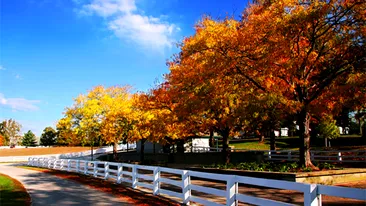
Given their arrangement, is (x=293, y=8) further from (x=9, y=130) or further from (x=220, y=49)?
(x=9, y=130)

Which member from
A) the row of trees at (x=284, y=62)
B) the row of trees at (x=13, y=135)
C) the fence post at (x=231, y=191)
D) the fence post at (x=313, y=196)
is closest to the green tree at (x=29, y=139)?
the row of trees at (x=13, y=135)

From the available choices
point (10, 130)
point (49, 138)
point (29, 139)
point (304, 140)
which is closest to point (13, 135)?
point (10, 130)

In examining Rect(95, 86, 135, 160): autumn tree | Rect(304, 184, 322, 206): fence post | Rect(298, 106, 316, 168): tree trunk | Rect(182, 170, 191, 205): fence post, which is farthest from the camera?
Rect(95, 86, 135, 160): autumn tree

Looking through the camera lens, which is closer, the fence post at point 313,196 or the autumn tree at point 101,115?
the fence post at point 313,196

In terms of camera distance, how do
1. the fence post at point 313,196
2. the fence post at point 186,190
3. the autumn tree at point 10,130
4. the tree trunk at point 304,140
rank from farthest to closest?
1. the autumn tree at point 10,130
2. the tree trunk at point 304,140
3. the fence post at point 186,190
4. the fence post at point 313,196

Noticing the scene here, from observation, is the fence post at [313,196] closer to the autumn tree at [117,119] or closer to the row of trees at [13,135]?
the autumn tree at [117,119]

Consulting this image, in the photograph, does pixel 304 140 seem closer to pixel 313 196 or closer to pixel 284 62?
pixel 284 62

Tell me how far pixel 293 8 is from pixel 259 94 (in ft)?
11.7

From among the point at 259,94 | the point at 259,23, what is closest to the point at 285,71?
the point at 259,94

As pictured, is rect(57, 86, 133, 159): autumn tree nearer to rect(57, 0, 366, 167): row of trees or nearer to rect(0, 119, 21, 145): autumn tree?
rect(57, 0, 366, 167): row of trees

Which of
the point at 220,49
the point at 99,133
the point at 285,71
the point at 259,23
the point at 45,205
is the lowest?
the point at 45,205

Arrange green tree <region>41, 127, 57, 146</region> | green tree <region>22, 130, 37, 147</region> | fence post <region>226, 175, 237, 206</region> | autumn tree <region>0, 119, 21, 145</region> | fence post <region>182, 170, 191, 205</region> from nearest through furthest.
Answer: fence post <region>226, 175, 237, 206</region> < fence post <region>182, 170, 191, 205</region> < green tree <region>41, 127, 57, 146</region> < green tree <region>22, 130, 37, 147</region> < autumn tree <region>0, 119, 21, 145</region>

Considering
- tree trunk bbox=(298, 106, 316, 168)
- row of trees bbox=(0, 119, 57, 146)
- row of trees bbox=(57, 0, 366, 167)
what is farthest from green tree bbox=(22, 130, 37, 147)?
tree trunk bbox=(298, 106, 316, 168)

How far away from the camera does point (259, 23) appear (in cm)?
1314
